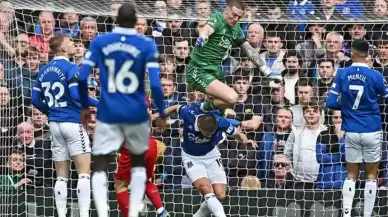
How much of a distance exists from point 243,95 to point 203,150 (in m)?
2.68

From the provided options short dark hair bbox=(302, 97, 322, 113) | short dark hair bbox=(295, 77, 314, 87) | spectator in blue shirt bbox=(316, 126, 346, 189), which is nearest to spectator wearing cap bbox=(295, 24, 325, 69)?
short dark hair bbox=(295, 77, 314, 87)

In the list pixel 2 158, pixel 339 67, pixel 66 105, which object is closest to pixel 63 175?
pixel 66 105

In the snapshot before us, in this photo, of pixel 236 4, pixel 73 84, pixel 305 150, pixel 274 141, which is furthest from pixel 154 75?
pixel 274 141

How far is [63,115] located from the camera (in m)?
13.3

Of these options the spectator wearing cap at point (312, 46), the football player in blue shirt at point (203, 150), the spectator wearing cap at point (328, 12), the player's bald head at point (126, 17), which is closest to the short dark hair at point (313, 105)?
the spectator wearing cap at point (312, 46)

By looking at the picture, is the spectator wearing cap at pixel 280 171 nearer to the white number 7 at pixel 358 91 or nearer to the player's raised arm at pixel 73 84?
the white number 7 at pixel 358 91

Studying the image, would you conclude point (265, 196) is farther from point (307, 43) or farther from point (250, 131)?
point (307, 43)

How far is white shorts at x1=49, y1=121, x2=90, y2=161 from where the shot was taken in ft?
43.8

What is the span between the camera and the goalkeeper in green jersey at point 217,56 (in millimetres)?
13375

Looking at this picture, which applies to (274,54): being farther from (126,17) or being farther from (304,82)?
(126,17)

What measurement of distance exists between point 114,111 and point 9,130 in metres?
5.32

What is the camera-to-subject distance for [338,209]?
50.5ft

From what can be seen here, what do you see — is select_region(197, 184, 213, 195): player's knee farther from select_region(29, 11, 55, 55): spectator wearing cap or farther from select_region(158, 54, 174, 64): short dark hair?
select_region(29, 11, 55, 55): spectator wearing cap

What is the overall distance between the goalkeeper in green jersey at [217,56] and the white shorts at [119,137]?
9.05 feet
